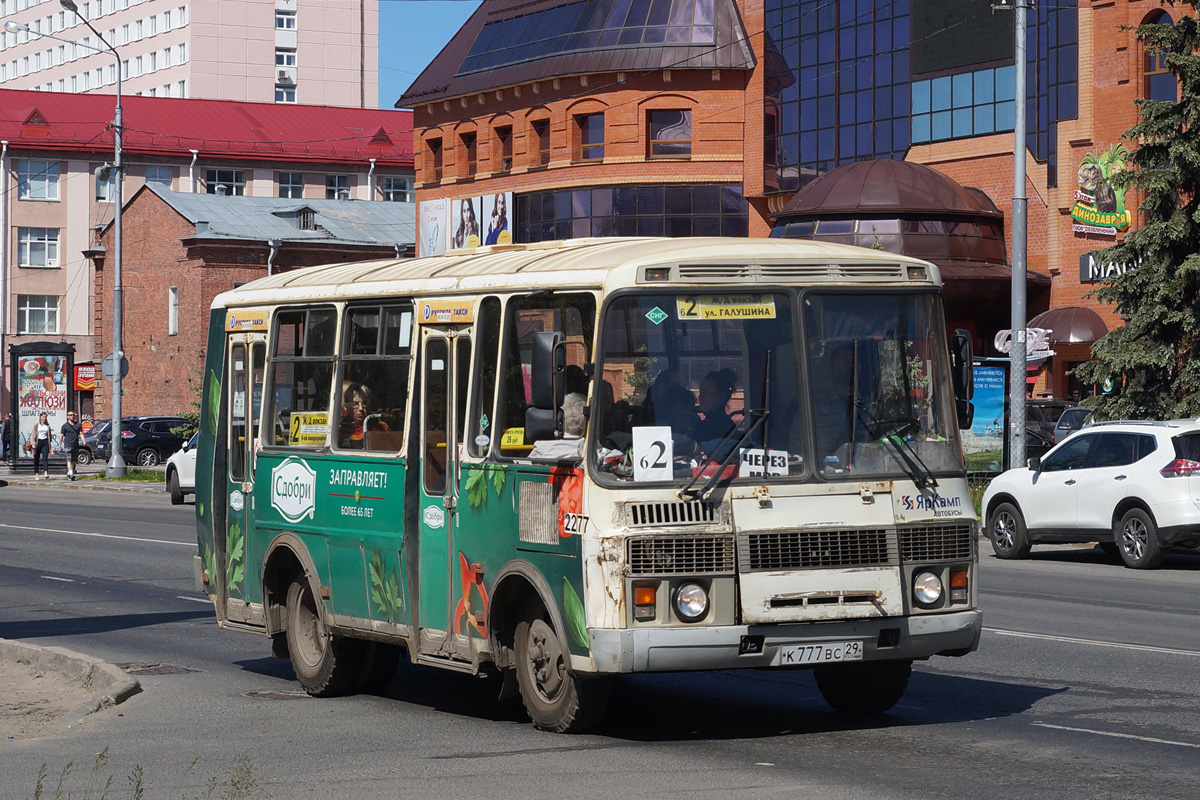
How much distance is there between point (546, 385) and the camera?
8.39m

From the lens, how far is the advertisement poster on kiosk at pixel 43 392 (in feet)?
161

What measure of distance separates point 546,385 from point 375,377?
2112 mm

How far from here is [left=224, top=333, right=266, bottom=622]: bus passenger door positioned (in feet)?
37.5

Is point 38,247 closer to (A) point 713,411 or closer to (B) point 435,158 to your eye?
(B) point 435,158

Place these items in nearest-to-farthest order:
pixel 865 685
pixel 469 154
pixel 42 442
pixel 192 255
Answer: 1. pixel 865 685
2. pixel 42 442
3. pixel 469 154
4. pixel 192 255

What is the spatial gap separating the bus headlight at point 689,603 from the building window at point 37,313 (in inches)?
3266

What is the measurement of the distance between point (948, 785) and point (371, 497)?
3942 millimetres

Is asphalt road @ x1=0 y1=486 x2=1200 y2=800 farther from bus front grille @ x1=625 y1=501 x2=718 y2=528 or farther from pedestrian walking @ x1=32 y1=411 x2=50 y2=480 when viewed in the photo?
pedestrian walking @ x1=32 y1=411 x2=50 y2=480

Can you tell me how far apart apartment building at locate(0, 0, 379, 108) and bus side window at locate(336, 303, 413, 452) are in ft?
343

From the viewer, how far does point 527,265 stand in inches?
365

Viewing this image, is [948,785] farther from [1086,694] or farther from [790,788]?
[1086,694]

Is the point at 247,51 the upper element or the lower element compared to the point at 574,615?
upper

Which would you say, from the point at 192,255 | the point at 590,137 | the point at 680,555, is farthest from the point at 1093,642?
the point at 192,255

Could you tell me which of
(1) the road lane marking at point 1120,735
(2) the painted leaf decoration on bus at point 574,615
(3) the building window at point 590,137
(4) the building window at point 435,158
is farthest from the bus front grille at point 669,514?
(4) the building window at point 435,158
